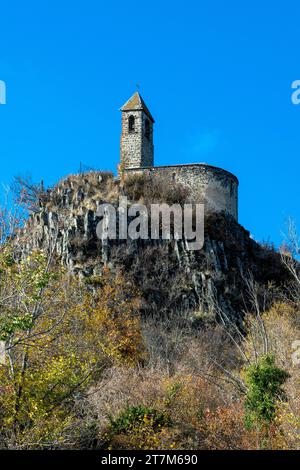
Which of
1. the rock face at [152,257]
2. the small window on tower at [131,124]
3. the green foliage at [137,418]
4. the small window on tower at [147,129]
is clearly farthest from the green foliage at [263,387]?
the small window on tower at [147,129]

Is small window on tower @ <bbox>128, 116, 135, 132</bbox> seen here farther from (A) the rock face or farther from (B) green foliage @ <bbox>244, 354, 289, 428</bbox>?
(B) green foliage @ <bbox>244, 354, 289, 428</bbox>

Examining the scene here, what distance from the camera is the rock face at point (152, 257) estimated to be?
43375 mm

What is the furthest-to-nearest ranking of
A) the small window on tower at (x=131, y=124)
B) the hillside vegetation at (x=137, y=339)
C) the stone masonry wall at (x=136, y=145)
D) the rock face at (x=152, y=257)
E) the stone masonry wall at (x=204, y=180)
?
the small window on tower at (x=131, y=124) → the stone masonry wall at (x=136, y=145) → the stone masonry wall at (x=204, y=180) → the rock face at (x=152, y=257) → the hillside vegetation at (x=137, y=339)

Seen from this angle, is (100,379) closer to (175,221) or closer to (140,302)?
(140,302)

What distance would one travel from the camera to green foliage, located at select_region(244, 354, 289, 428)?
65.8ft

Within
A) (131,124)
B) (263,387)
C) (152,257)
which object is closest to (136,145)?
(131,124)

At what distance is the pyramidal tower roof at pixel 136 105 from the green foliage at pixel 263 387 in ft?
122

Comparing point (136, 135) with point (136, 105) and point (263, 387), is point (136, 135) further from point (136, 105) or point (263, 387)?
point (263, 387)

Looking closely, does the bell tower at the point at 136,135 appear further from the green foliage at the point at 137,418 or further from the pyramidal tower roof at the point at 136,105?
the green foliage at the point at 137,418

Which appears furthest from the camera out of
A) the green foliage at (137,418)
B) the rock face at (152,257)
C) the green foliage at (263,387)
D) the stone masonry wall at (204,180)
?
the stone masonry wall at (204,180)

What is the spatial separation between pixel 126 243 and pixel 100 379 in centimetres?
2118

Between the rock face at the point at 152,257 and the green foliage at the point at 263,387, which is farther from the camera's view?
the rock face at the point at 152,257

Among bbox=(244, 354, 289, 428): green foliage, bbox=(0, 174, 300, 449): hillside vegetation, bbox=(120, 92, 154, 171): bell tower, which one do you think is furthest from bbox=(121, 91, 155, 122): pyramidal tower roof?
bbox=(244, 354, 289, 428): green foliage

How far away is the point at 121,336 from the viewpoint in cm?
3306
